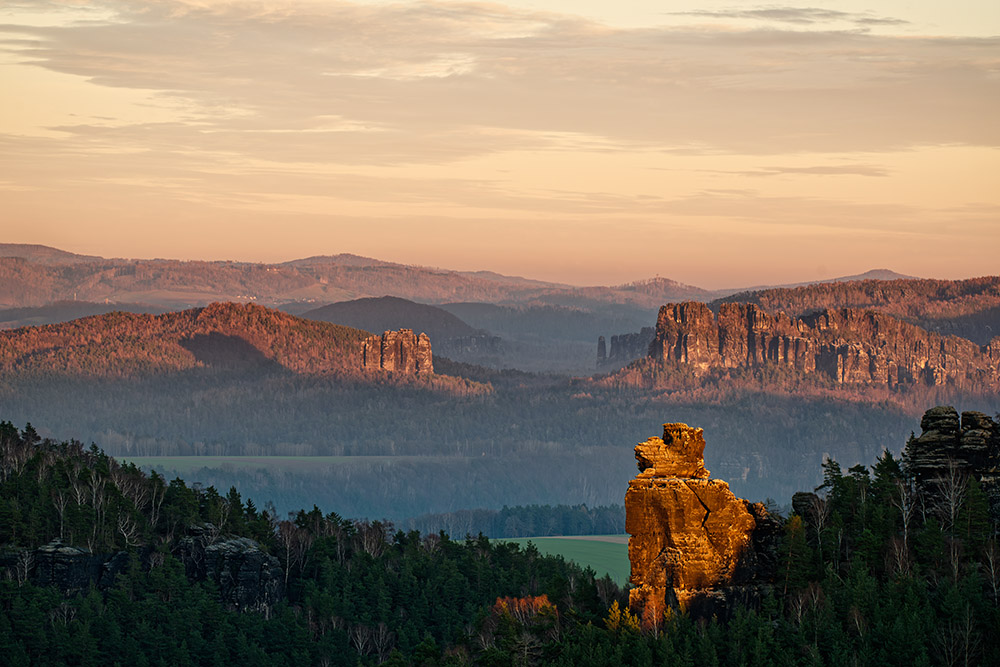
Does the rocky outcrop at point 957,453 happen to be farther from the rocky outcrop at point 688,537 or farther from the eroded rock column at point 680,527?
the eroded rock column at point 680,527

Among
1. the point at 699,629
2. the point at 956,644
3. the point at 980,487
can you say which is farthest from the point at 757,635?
the point at 980,487

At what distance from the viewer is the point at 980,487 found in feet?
536

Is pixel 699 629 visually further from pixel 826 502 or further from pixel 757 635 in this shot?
pixel 826 502

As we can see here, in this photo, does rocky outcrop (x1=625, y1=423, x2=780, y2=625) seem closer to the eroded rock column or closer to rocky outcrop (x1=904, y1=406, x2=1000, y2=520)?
the eroded rock column

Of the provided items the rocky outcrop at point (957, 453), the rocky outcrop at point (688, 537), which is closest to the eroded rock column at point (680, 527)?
the rocky outcrop at point (688, 537)

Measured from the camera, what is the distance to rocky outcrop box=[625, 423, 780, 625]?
156 m

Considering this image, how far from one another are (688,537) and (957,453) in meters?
28.6

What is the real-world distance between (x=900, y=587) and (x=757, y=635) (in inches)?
538

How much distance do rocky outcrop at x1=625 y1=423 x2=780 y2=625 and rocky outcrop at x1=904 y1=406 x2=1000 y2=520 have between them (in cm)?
1822

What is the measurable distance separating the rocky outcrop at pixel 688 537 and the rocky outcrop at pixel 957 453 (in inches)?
717

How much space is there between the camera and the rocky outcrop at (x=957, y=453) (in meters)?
165

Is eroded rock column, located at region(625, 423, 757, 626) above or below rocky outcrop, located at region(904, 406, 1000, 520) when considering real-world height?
below

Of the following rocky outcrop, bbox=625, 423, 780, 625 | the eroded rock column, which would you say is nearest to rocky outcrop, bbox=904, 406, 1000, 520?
rocky outcrop, bbox=625, 423, 780, 625

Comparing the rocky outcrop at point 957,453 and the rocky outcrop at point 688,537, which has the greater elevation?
the rocky outcrop at point 957,453
